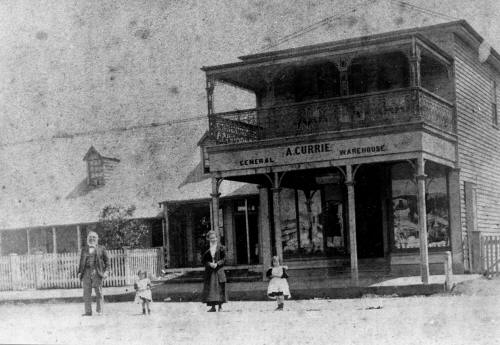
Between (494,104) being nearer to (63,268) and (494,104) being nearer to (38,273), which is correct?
(63,268)

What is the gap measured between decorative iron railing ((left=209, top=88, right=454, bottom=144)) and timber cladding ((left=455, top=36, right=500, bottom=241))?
1.24 metres

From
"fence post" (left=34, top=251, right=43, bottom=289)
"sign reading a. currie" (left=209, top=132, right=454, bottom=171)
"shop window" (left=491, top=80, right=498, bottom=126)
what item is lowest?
"fence post" (left=34, top=251, right=43, bottom=289)

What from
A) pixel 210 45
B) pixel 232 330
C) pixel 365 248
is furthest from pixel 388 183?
pixel 210 45

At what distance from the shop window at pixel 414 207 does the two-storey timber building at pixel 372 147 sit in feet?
0.10

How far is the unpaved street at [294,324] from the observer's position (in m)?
10.2

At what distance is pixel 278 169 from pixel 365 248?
463cm

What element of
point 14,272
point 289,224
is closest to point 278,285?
point 289,224

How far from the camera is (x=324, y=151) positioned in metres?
19.3

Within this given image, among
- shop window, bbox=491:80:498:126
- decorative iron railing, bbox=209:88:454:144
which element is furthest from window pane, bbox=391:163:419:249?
shop window, bbox=491:80:498:126

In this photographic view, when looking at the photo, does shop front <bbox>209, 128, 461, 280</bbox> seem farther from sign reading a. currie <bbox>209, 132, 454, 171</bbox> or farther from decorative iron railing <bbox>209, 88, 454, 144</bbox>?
decorative iron railing <bbox>209, 88, 454, 144</bbox>

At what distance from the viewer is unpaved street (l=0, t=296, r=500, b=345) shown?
10.2 metres

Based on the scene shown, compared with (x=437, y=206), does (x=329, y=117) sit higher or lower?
higher

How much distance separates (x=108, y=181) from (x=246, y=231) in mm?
7466

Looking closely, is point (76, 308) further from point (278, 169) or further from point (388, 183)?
point (388, 183)
